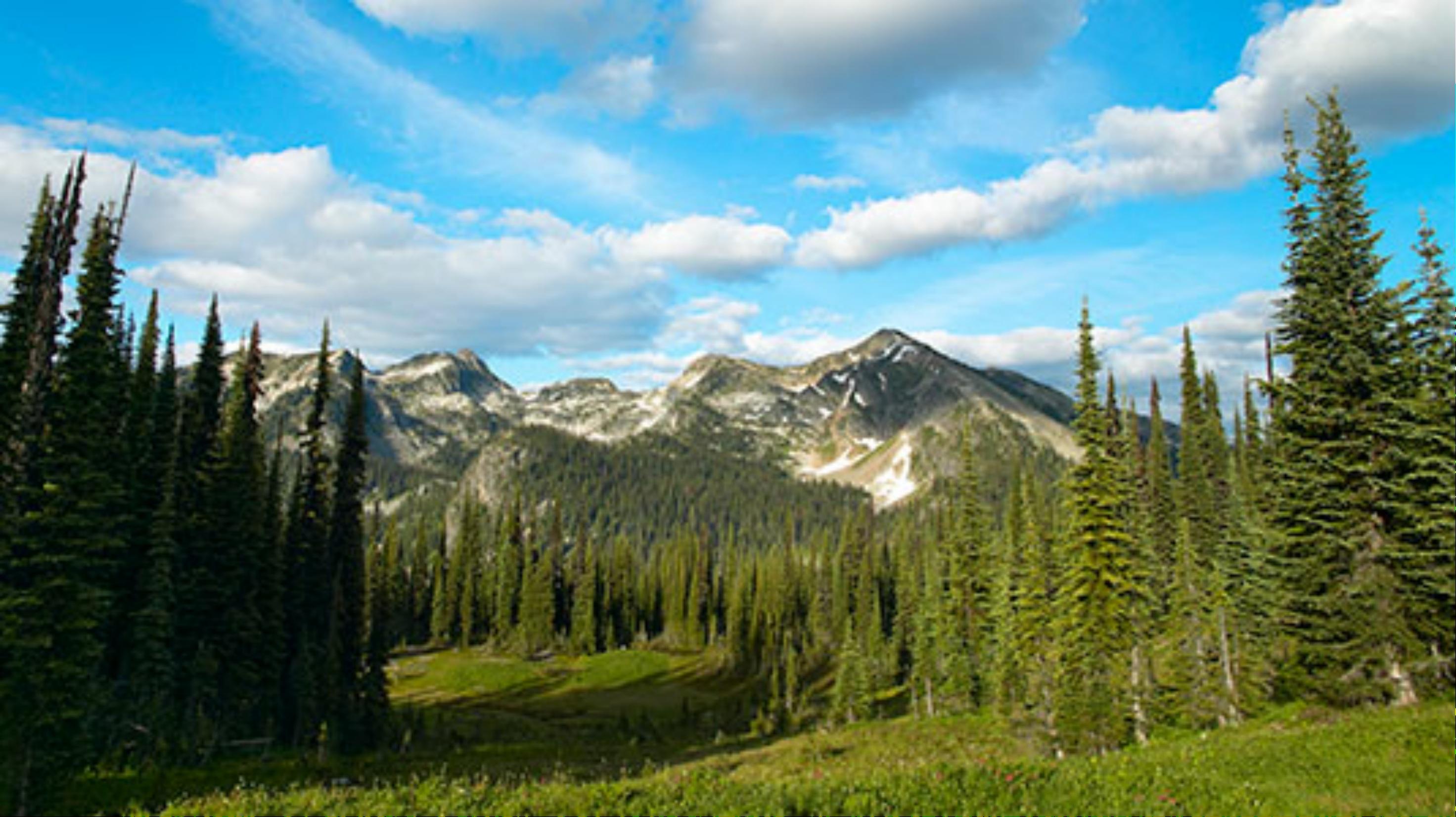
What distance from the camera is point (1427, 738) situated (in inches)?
691

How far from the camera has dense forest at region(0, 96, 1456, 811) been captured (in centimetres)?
2480

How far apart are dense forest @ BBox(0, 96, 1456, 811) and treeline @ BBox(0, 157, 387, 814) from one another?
159 millimetres

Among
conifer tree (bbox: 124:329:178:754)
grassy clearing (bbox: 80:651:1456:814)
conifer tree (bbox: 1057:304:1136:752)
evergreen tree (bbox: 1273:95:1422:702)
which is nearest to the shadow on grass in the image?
grassy clearing (bbox: 80:651:1456:814)

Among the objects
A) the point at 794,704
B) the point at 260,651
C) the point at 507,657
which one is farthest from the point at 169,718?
the point at 507,657

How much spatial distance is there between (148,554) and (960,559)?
181ft

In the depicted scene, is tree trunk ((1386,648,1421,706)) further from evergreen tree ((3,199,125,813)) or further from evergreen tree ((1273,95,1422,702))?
evergreen tree ((3,199,125,813))

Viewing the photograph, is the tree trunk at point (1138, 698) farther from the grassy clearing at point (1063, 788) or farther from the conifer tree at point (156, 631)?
→ the conifer tree at point (156, 631)

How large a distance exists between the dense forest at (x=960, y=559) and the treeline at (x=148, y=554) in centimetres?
16

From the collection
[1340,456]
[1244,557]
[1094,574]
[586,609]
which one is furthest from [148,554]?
[586,609]

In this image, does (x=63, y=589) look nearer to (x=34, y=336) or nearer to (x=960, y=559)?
(x=34, y=336)

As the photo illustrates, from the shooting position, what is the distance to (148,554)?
3762cm

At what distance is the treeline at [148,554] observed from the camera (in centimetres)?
2809

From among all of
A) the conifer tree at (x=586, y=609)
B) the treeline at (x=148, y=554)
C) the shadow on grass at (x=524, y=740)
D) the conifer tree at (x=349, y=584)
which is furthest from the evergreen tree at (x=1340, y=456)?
the conifer tree at (x=586, y=609)

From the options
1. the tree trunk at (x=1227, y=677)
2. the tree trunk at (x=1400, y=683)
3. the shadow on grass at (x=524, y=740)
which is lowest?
the shadow on grass at (x=524, y=740)
